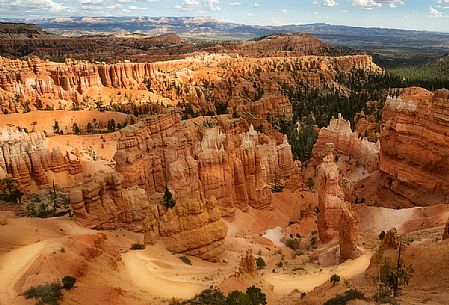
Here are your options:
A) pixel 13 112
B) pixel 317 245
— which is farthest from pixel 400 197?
pixel 13 112

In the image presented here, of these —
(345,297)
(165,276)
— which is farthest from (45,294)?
(345,297)

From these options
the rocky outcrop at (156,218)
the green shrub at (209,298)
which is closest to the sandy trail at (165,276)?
the green shrub at (209,298)

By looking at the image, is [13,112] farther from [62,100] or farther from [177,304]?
[177,304]

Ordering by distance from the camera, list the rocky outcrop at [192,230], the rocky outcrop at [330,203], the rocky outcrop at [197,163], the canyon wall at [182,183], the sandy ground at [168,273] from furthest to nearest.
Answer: the rocky outcrop at [197,163] < the rocky outcrop at [330,203] < the canyon wall at [182,183] < the rocky outcrop at [192,230] < the sandy ground at [168,273]

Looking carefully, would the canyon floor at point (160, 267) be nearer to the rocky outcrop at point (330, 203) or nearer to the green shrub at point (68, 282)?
the green shrub at point (68, 282)

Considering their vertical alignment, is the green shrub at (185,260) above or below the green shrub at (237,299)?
below

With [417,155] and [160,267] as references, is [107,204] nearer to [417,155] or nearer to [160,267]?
[160,267]
